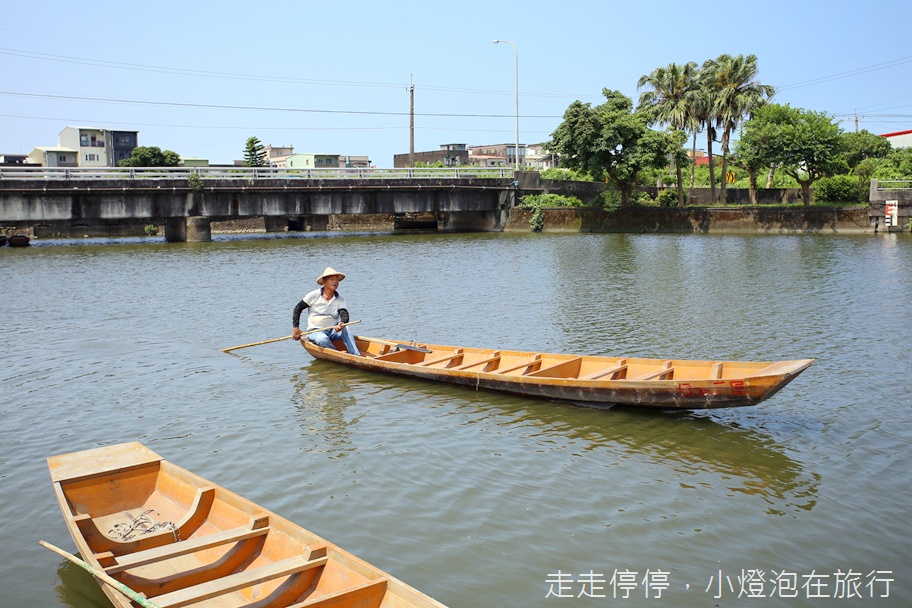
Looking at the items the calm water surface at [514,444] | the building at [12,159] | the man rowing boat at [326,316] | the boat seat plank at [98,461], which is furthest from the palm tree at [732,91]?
the building at [12,159]

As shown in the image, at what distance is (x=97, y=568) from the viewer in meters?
6.49

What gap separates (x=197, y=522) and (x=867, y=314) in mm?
18367

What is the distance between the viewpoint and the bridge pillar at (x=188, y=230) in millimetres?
50250

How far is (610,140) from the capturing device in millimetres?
52656

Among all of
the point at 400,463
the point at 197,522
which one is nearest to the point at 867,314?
the point at 400,463

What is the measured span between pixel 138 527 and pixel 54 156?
93824 mm

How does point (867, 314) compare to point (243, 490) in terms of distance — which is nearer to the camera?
point (243, 490)

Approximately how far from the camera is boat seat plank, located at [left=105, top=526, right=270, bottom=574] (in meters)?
6.84

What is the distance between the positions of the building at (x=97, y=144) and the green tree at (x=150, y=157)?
5.44 m

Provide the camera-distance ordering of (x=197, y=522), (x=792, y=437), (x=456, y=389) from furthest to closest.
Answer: (x=456, y=389) → (x=792, y=437) → (x=197, y=522)

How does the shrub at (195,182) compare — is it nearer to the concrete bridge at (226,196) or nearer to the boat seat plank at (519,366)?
the concrete bridge at (226,196)

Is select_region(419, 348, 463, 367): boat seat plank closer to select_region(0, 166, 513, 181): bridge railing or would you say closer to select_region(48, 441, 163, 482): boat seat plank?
select_region(48, 441, 163, 482): boat seat plank

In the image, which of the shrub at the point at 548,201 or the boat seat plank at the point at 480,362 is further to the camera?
the shrub at the point at 548,201

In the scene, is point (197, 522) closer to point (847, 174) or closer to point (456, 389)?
point (456, 389)
